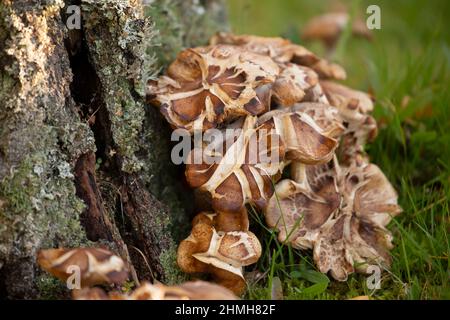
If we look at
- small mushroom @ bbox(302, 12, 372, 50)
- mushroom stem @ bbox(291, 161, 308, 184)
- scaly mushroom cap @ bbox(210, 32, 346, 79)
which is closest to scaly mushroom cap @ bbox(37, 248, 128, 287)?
mushroom stem @ bbox(291, 161, 308, 184)

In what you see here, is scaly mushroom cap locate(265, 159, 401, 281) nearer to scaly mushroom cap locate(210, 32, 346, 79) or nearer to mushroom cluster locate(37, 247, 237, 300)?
scaly mushroom cap locate(210, 32, 346, 79)

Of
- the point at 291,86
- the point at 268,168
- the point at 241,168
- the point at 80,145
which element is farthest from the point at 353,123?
the point at 80,145

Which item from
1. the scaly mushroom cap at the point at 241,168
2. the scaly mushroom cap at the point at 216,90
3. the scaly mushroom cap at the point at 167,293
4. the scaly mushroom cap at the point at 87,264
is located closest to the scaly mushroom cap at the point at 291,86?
the scaly mushroom cap at the point at 216,90

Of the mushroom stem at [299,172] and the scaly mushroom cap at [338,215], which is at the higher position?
the mushroom stem at [299,172]

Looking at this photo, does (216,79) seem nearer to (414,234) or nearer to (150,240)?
(150,240)

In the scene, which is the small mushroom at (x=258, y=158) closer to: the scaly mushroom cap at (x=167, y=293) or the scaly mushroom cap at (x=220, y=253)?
the scaly mushroom cap at (x=220, y=253)

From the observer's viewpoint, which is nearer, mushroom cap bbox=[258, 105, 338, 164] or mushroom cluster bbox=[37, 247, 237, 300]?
mushroom cluster bbox=[37, 247, 237, 300]
